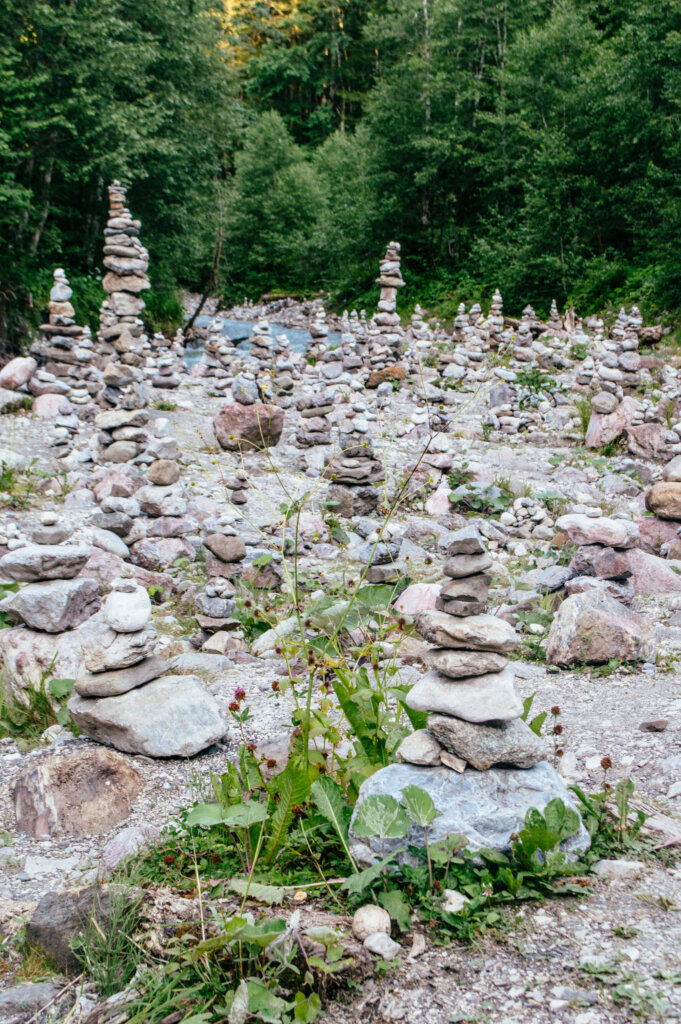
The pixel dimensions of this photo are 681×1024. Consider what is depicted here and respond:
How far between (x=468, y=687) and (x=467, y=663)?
0.09m

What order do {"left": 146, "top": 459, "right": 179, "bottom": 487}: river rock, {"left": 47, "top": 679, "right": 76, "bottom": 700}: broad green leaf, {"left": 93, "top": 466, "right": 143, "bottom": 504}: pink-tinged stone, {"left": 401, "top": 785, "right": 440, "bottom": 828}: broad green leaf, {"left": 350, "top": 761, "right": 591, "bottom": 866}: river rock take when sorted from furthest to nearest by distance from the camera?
{"left": 146, "top": 459, "right": 179, "bottom": 487}: river rock, {"left": 93, "top": 466, "right": 143, "bottom": 504}: pink-tinged stone, {"left": 47, "top": 679, "right": 76, "bottom": 700}: broad green leaf, {"left": 350, "top": 761, "right": 591, "bottom": 866}: river rock, {"left": 401, "top": 785, "right": 440, "bottom": 828}: broad green leaf

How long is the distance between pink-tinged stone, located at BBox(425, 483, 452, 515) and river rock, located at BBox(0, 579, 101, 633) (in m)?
4.66

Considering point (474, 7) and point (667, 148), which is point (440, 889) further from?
point (474, 7)

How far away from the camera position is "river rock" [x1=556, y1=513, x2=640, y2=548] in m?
5.69

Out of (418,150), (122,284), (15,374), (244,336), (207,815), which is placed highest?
(418,150)

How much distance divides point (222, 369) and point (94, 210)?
9922 millimetres

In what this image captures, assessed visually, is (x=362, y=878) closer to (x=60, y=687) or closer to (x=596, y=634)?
(x=60, y=687)

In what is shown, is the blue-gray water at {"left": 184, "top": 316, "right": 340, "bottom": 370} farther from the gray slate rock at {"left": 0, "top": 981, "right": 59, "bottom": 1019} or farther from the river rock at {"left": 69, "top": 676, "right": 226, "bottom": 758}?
the gray slate rock at {"left": 0, "top": 981, "right": 59, "bottom": 1019}

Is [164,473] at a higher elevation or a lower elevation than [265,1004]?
A: lower

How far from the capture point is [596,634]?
482cm

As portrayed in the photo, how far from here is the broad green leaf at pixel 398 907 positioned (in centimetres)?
250

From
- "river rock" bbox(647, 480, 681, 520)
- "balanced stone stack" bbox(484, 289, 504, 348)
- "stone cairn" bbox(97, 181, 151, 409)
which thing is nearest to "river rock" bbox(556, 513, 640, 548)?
"river rock" bbox(647, 480, 681, 520)

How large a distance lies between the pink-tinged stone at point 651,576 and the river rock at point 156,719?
3754 mm

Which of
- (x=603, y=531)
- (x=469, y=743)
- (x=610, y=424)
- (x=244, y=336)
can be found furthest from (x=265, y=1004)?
(x=244, y=336)
